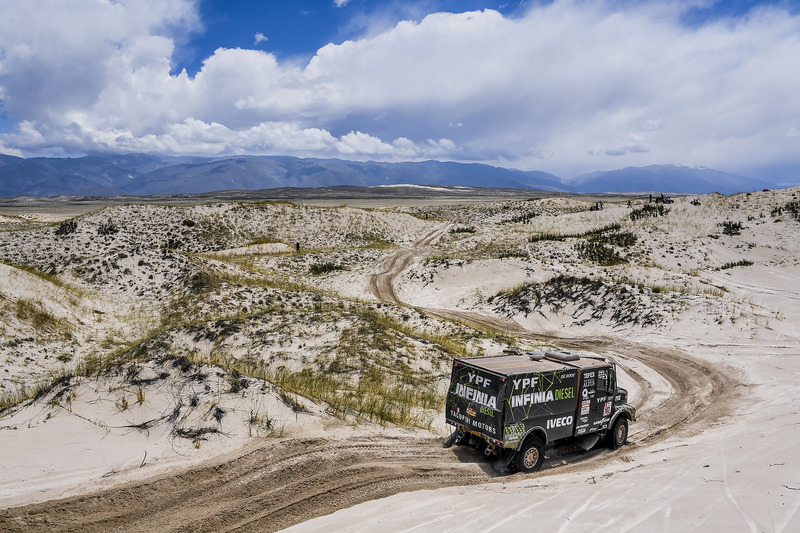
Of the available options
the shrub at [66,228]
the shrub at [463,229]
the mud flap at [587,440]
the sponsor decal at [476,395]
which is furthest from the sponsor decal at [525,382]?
the shrub at [463,229]

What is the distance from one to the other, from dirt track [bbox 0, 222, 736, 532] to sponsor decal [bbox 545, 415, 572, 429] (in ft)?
3.69

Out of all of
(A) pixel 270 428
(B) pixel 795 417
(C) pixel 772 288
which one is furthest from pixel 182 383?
(C) pixel 772 288

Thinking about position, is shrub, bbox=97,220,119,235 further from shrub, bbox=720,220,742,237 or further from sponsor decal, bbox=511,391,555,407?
shrub, bbox=720,220,742,237

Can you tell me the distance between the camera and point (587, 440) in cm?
1334

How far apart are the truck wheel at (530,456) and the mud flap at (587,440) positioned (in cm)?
184

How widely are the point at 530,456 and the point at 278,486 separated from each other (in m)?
6.30

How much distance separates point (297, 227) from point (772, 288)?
57.5m

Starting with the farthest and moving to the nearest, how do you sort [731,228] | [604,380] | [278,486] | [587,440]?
[731,228] → [587,440] → [604,380] → [278,486]

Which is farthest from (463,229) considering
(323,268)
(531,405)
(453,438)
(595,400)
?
(531,405)

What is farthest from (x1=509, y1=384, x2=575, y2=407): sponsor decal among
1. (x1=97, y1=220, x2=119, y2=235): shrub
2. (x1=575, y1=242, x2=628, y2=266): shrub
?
(x1=97, y1=220, x2=119, y2=235): shrub

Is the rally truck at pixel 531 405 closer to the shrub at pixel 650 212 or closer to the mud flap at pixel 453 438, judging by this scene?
the mud flap at pixel 453 438

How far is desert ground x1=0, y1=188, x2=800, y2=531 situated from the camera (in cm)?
922

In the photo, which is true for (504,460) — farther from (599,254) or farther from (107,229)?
(107,229)

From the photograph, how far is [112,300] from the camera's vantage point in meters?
31.9
